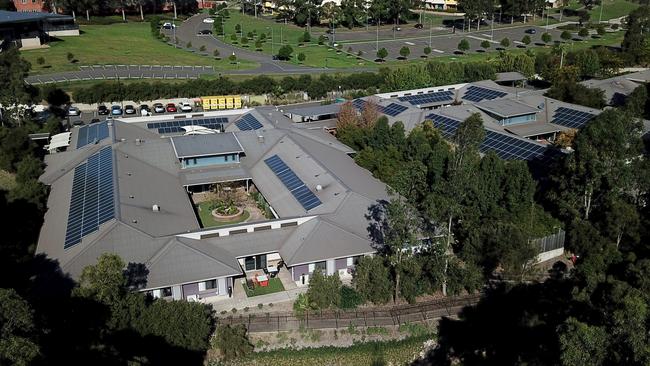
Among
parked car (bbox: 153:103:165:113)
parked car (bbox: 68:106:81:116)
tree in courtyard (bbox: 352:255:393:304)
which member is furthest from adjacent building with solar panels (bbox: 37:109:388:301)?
parked car (bbox: 68:106:81:116)

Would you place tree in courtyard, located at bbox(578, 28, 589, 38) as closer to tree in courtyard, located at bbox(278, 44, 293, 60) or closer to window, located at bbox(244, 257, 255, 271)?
tree in courtyard, located at bbox(278, 44, 293, 60)

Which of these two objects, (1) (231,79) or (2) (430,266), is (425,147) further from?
(1) (231,79)

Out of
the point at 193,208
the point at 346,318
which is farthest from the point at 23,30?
the point at 346,318

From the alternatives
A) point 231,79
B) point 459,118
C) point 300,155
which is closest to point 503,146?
point 459,118

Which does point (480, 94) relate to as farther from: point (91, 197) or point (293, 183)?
point (91, 197)

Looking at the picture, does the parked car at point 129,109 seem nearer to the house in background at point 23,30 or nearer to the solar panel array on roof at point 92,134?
the solar panel array on roof at point 92,134

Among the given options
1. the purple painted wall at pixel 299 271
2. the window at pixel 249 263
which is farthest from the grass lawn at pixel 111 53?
the purple painted wall at pixel 299 271
